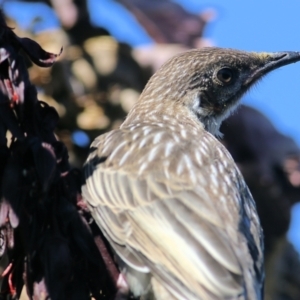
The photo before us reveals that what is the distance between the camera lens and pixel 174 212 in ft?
14.6

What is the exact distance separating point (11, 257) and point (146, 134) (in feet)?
4.98

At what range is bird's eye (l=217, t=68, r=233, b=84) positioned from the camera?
6.22m

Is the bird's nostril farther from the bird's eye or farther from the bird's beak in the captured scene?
the bird's eye

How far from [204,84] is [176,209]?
1.85 meters

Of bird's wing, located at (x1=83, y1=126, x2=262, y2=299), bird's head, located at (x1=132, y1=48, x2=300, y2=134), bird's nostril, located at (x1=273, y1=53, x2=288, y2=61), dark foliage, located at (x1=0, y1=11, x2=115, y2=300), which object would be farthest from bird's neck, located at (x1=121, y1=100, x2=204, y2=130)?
dark foliage, located at (x1=0, y1=11, x2=115, y2=300)

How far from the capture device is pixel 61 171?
3.81 meters

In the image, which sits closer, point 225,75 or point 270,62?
point 225,75

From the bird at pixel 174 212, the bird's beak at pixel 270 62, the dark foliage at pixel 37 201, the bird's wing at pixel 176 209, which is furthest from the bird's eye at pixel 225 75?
the dark foliage at pixel 37 201

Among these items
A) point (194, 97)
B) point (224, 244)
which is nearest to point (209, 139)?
point (194, 97)

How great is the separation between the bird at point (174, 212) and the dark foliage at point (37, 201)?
0.43 meters

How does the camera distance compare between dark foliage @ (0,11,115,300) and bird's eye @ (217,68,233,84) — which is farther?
bird's eye @ (217,68,233,84)

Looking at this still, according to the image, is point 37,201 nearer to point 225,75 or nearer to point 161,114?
point 161,114

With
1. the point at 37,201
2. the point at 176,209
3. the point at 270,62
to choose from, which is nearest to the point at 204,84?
the point at 270,62

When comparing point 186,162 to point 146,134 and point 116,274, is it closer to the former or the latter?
point 146,134
